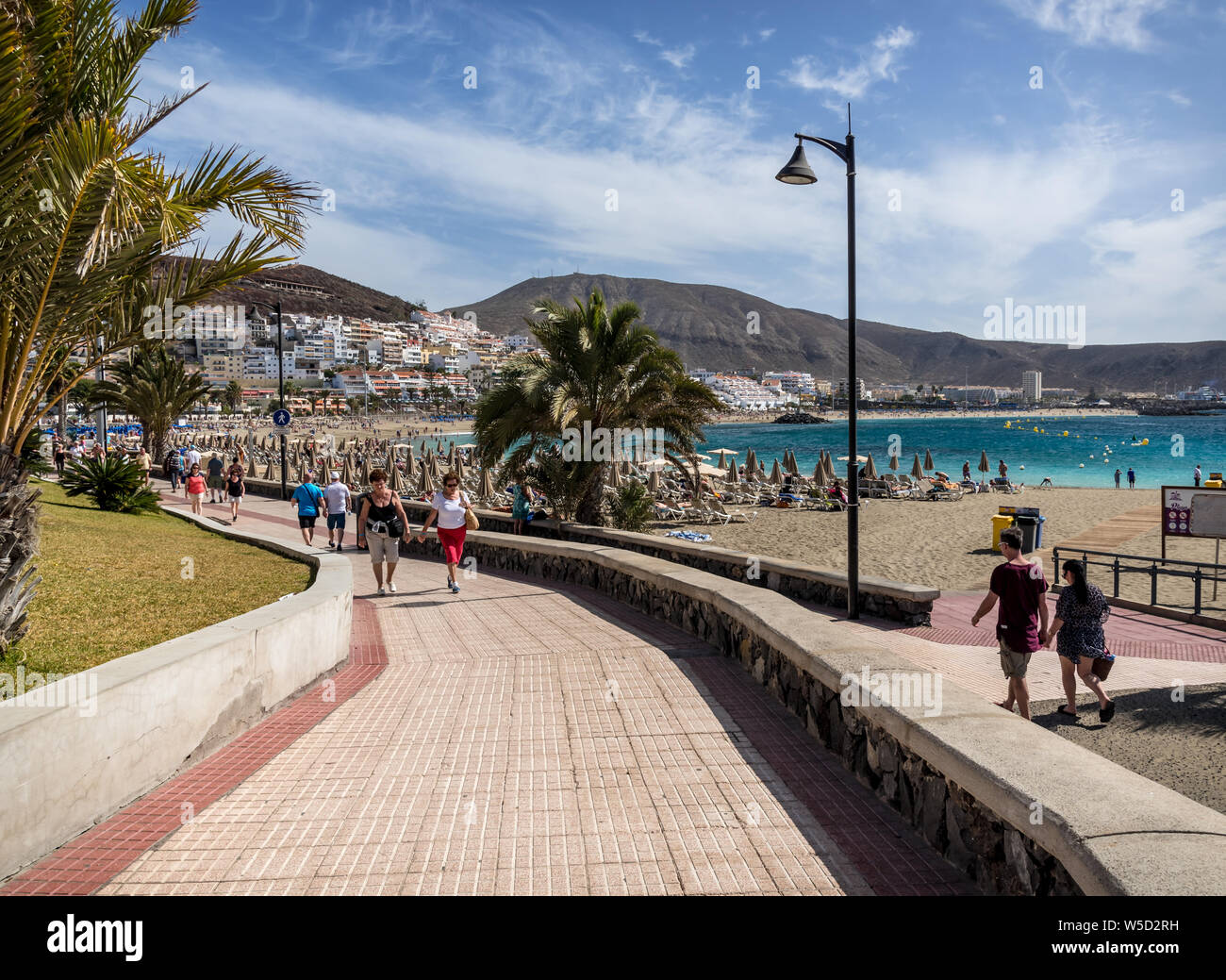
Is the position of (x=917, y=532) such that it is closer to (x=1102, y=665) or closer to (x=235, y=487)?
(x=1102, y=665)

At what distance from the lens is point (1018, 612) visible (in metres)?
5.89

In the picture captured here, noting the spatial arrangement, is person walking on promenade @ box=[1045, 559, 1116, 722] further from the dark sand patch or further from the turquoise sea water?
the turquoise sea water

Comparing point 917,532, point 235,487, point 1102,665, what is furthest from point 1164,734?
point 235,487

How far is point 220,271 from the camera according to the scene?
554 cm

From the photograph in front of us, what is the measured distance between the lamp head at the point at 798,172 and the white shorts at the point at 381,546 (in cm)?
624

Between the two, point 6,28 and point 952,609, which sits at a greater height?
point 6,28

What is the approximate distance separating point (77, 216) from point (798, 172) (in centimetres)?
705

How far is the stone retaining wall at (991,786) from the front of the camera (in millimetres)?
2279

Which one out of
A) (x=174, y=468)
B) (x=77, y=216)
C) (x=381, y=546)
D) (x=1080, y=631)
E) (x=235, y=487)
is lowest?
(x=1080, y=631)

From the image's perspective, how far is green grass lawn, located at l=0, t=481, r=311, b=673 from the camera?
485 centimetres

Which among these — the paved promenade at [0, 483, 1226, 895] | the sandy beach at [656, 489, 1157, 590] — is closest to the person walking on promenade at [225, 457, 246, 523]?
the sandy beach at [656, 489, 1157, 590]
